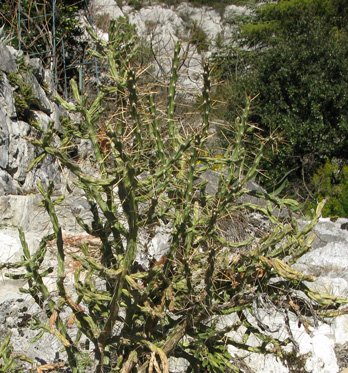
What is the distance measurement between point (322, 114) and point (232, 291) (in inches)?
358

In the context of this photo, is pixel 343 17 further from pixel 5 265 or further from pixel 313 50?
pixel 5 265

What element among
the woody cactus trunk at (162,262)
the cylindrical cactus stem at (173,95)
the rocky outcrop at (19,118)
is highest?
the cylindrical cactus stem at (173,95)

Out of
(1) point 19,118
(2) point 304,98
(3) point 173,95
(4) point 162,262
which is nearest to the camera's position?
(3) point 173,95

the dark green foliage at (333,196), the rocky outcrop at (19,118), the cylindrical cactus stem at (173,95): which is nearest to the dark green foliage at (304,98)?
the dark green foliage at (333,196)

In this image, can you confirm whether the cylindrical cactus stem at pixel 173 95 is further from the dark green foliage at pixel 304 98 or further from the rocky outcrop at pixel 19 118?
the dark green foliage at pixel 304 98

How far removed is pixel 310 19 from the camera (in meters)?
12.7

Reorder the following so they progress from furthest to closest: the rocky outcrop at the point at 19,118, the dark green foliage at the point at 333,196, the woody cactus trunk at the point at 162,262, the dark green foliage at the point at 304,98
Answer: the dark green foliage at the point at 304,98 → the dark green foliage at the point at 333,196 → the rocky outcrop at the point at 19,118 → the woody cactus trunk at the point at 162,262

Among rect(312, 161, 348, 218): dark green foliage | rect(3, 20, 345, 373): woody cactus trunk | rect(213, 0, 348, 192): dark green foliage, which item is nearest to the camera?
rect(3, 20, 345, 373): woody cactus trunk

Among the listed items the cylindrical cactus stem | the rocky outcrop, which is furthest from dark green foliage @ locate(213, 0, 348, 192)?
the cylindrical cactus stem

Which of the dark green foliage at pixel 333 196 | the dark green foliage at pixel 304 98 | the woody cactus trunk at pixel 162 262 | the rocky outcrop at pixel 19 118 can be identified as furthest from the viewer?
the dark green foliage at pixel 304 98

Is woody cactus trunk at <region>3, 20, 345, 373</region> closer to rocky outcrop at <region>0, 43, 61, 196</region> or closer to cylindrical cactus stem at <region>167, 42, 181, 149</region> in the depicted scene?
cylindrical cactus stem at <region>167, 42, 181, 149</region>

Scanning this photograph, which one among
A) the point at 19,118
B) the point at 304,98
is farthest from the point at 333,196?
the point at 19,118

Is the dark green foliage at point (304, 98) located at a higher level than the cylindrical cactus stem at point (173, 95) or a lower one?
lower

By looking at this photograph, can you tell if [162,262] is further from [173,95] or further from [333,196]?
[333,196]
